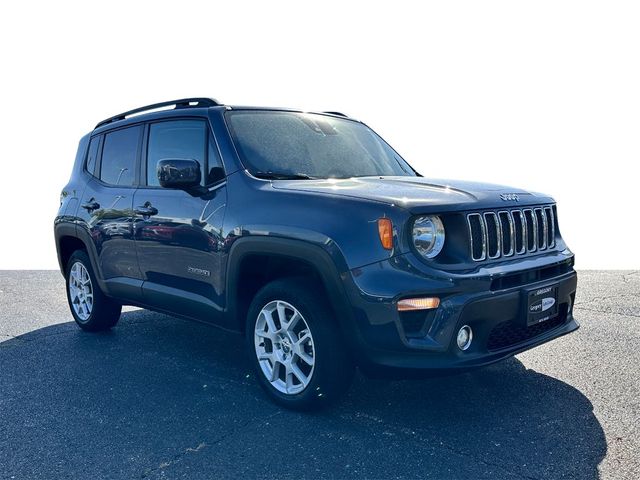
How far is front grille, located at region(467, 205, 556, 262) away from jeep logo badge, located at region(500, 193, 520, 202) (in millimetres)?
71

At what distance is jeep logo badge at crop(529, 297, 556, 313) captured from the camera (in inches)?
149

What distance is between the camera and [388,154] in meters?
5.52

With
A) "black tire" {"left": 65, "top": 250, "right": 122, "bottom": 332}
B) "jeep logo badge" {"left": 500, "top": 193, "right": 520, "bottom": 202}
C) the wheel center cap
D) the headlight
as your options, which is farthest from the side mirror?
"black tire" {"left": 65, "top": 250, "right": 122, "bottom": 332}

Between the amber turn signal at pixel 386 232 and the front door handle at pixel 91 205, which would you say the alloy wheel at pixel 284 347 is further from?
the front door handle at pixel 91 205

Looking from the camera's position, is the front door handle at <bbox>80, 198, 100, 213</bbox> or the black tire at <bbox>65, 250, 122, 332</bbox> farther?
the black tire at <bbox>65, 250, 122, 332</bbox>

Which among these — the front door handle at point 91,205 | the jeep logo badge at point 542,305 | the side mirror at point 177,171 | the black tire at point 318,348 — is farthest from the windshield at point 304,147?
the front door handle at point 91,205

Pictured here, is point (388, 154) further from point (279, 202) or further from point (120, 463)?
point (120, 463)

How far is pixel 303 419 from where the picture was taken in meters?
3.91

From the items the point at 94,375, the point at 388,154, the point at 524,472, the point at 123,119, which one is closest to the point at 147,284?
the point at 94,375

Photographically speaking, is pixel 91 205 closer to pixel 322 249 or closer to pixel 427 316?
pixel 322 249

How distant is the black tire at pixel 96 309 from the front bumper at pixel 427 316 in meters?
3.48

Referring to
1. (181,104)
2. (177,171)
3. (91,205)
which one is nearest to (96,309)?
(91,205)

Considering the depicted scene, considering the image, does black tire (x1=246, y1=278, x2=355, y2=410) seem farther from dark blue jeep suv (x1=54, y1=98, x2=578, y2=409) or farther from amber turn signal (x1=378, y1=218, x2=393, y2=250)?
amber turn signal (x1=378, y1=218, x2=393, y2=250)

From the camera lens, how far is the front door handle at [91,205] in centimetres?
591
